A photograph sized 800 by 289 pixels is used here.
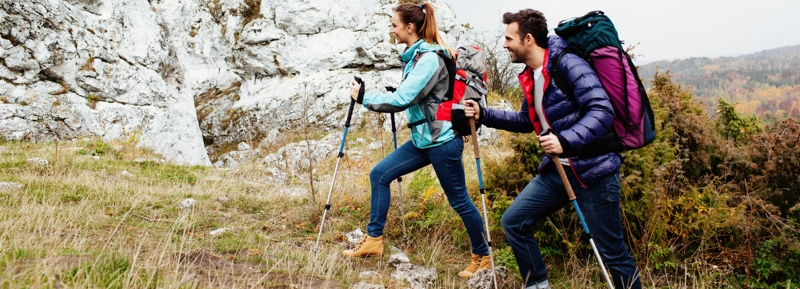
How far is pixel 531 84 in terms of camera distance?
313 centimetres

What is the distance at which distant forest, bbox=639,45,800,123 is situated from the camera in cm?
791

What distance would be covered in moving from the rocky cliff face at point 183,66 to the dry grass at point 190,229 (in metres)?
1.30

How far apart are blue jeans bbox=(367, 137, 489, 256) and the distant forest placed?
4.58m

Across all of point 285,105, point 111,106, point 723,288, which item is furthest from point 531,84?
point 285,105

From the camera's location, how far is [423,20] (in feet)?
12.4

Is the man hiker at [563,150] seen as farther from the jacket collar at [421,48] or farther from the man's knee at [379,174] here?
the man's knee at [379,174]

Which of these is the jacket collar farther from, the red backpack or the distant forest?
the distant forest

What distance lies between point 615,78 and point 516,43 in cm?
67

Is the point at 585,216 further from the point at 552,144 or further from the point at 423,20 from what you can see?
the point at 423,20

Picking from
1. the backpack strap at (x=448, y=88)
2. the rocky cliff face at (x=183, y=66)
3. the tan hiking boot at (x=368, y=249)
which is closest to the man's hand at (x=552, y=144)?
the backpack strap at (x=448, y=88)

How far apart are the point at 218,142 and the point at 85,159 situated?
1031 centimetres

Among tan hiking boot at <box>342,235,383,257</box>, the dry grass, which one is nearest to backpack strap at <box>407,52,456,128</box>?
tan hiking boot at <box>342,235,383,257</box>

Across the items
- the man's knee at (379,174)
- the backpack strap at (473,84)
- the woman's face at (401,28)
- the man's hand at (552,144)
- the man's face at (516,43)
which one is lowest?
the man's knee at (379,174)

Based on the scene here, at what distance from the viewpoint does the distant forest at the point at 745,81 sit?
791 centimetres
